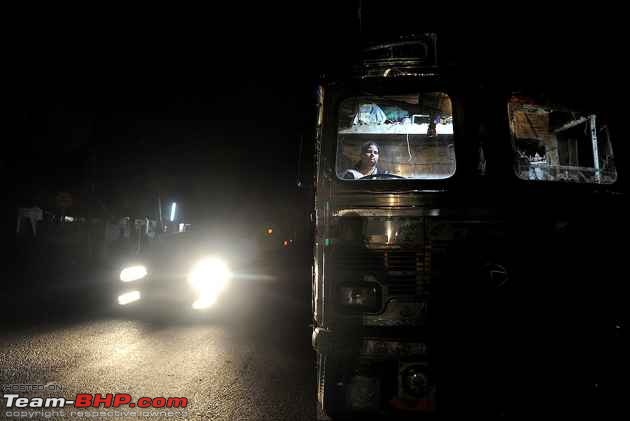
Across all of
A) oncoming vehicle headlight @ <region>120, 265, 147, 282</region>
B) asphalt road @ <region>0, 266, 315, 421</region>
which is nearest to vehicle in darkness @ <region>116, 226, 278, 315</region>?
oncoming vehicle headlight @ <region>120, 265, 147, 282</region>

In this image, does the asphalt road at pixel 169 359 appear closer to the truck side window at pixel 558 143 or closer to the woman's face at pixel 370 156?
the woman's face at pixel 370 156

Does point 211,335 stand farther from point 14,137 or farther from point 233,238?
point 14,137

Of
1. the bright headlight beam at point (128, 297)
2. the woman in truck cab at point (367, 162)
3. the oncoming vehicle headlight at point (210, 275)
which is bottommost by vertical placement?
the bright headlight beam at point (128, 297)

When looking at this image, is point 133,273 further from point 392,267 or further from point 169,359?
point 392,267

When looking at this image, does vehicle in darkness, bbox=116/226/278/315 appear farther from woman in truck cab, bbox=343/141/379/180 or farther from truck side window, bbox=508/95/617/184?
truck side window, bbox=508/95/617/184

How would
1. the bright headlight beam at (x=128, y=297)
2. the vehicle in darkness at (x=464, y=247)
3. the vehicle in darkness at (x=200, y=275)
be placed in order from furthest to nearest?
the vehicle in darkness at (x=200, y=275), the bright headlight beam at (x=128, y=297), the vehicle in darkness at (x=464, y=247)

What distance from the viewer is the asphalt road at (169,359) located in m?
3.74

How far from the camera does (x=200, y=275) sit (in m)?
10.4

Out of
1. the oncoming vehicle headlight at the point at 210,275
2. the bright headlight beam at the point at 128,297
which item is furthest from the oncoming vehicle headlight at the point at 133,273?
the oncoming vehicle headlight at the point at 210,275

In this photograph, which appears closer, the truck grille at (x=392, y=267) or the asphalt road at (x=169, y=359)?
the truck grille at (x=392, y=267)

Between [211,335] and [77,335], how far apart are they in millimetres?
1908

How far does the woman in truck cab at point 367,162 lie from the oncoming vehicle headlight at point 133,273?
7276 mm

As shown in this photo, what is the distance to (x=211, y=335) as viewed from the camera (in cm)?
618

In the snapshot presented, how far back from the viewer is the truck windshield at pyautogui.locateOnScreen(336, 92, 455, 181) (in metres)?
3.10
